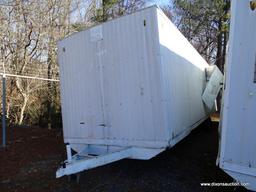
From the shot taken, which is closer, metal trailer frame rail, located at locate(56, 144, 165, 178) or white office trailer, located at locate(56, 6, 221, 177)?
metal trailer frame rail, located at locate(56, 144, 165, 178)

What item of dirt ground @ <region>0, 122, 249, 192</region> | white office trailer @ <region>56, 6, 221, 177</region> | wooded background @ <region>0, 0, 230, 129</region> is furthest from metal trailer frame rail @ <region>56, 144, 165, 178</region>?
wooded background @ <region>0, 0, 230, 129</region>

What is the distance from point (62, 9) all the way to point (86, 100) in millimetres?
8606

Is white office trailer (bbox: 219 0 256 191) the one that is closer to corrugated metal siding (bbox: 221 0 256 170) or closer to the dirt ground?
corrugated metal siding (bbox: 221 0 256 170)

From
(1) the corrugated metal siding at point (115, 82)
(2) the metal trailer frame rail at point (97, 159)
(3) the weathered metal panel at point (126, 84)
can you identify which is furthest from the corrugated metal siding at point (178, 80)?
(2) the metal trailer frame rail at point (97, 159)

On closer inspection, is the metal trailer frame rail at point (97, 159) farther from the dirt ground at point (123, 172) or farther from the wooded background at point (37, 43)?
the wooded background at point (37, 43)

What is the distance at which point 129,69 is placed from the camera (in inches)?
153

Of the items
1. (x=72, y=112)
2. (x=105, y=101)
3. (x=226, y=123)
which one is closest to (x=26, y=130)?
(x=72, y=112)

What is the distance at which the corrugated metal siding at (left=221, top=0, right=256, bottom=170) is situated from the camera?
2730 millimetres

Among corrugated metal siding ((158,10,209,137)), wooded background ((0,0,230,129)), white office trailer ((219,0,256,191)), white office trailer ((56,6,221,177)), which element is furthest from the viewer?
wooded background ((0,0,230,129))

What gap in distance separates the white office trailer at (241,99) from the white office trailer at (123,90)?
0.94 meters

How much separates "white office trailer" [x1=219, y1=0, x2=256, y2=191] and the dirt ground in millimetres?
896

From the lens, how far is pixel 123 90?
157 inches

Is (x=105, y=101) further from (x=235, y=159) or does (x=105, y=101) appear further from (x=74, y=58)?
(x=235, y=159)

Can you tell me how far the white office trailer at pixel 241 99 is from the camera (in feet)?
8.95
